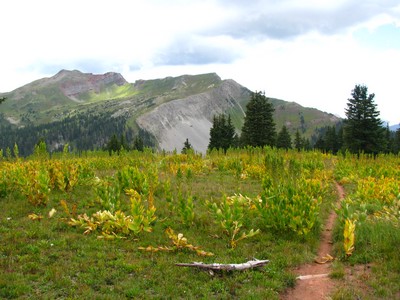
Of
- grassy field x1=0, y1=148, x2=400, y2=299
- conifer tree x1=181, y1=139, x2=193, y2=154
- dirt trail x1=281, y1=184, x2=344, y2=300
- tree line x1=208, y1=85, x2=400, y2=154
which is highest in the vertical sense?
tree line x1=208, y1=85, x2=400, y2=154

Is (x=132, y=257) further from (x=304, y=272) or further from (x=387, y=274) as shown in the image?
(x=387, y=274)

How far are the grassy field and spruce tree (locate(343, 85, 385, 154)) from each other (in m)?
30.6

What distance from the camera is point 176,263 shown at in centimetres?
641

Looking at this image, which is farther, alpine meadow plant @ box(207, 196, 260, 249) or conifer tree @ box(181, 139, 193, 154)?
conifer tree @ box(181, 139, 193, 154)

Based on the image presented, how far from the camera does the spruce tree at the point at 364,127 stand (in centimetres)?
3956

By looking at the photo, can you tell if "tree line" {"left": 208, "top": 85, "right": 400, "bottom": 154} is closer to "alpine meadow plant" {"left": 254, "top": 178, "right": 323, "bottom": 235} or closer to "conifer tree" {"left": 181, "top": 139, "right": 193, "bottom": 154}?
"conifer tree" {"left": 181, "top": 139, "right": 193, "bottom": 154}

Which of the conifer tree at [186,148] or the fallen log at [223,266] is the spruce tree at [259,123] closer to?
the conifer tree at [186,148]

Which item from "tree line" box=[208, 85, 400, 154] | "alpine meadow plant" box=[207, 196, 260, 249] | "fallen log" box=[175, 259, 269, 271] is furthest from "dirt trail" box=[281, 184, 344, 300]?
"tree line" box=[208, 85, 400, 154]

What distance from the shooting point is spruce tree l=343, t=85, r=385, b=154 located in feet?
130

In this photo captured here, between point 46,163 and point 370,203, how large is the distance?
1166 centimetres

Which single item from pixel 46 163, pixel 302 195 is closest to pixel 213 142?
pixel 46 163

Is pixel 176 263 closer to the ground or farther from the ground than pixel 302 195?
closer to the ground

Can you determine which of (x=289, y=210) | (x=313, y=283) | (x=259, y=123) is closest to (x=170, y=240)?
(x=289, y=210)

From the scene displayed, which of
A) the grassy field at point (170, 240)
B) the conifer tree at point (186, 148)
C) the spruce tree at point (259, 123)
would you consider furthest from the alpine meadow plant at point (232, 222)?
the spruce tree at point (259, 123)
